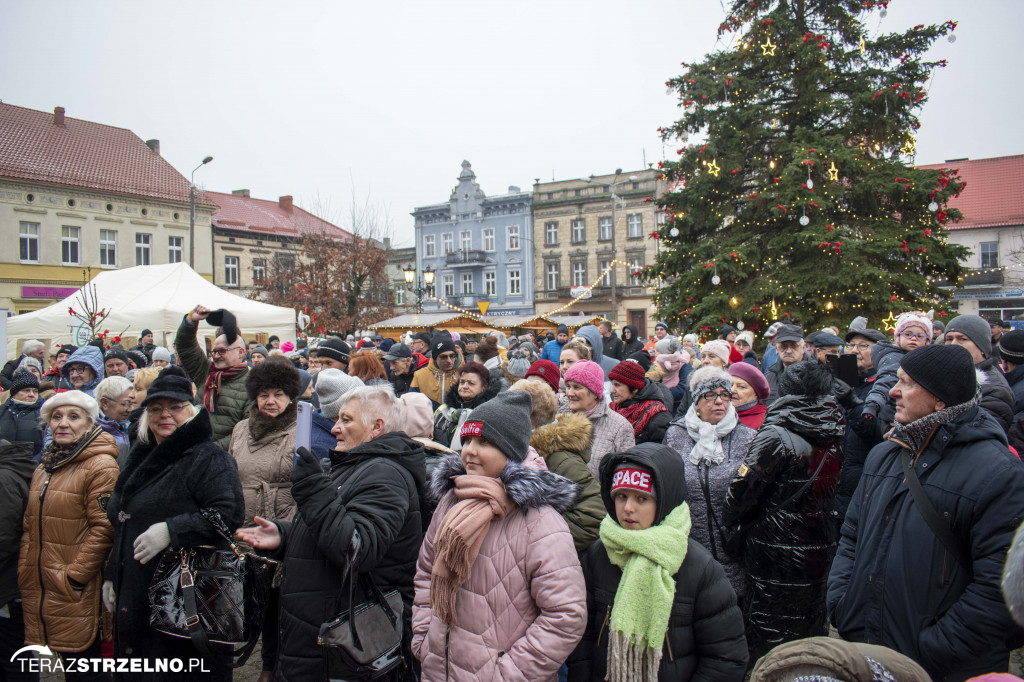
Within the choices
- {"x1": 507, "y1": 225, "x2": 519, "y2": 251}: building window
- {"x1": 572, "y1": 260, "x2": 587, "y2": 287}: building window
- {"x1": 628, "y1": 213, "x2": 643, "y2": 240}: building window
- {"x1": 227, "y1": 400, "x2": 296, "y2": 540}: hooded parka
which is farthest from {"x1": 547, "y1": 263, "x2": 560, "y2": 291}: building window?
{"x1": 227, "y1": 400, "x2": 296, "y2": 540}: hooded parka

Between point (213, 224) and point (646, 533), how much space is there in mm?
44104

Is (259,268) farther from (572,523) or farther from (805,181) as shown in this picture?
(572,523)

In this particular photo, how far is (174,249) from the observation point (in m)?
37.2

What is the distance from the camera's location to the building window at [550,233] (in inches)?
1860

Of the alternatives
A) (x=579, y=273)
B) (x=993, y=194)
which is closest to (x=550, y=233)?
(x=579, y=273)

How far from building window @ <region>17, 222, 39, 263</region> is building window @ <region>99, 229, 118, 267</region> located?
285 cm

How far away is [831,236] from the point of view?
1404 cm

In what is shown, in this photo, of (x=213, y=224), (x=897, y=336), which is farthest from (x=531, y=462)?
(x=213, y=224)

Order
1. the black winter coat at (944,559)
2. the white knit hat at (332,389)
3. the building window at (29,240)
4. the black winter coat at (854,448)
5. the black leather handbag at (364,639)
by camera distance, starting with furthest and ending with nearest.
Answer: the building window at (29,240)
the black winter coat at (854,448)
the white knit hat at (332,389)
the black leather handbag at (364,639)
the black winter coat at (944,559)

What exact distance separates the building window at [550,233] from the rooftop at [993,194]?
24.2 metres

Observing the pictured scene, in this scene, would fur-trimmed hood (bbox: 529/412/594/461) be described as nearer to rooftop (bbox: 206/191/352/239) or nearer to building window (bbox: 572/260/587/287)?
rooftop (bbox: 206/191/352/239)

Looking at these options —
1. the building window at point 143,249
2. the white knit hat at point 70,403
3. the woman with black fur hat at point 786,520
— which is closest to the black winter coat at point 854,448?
the woman with black fur hat at point 786,520

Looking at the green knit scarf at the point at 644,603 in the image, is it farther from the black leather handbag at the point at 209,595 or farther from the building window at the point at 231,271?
the building window at the point at 231,271

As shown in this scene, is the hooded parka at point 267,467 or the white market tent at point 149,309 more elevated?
the white market tent at point 149,309
